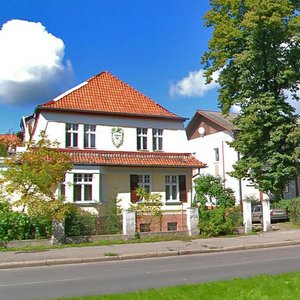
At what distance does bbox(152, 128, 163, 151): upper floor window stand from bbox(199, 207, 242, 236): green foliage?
9.38 meters

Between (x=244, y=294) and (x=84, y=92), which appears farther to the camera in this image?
(x=84, y=92)

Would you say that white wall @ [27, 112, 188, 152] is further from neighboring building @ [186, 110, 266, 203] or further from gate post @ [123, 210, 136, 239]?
neighboring building @ [186, 110, 266, 203]

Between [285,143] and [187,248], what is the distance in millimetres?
15729

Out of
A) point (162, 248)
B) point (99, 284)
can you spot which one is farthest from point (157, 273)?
point (162, 248)

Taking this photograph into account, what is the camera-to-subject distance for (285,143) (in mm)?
30703

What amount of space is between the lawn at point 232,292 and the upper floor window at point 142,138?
74.4ft

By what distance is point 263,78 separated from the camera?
102ft

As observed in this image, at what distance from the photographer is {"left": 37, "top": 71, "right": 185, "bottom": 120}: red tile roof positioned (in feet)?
96.3

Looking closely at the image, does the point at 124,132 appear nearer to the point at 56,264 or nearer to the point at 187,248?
the point at 187,248

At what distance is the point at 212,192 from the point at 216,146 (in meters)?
14.1

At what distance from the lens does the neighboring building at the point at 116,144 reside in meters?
27.6

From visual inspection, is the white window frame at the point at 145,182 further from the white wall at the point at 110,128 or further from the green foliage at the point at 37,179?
the green foliage at the point at 37,179

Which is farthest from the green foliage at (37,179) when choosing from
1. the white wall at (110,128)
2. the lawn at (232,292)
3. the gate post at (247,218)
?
the lawn at (232,292)

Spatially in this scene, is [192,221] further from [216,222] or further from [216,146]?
[216,146]
